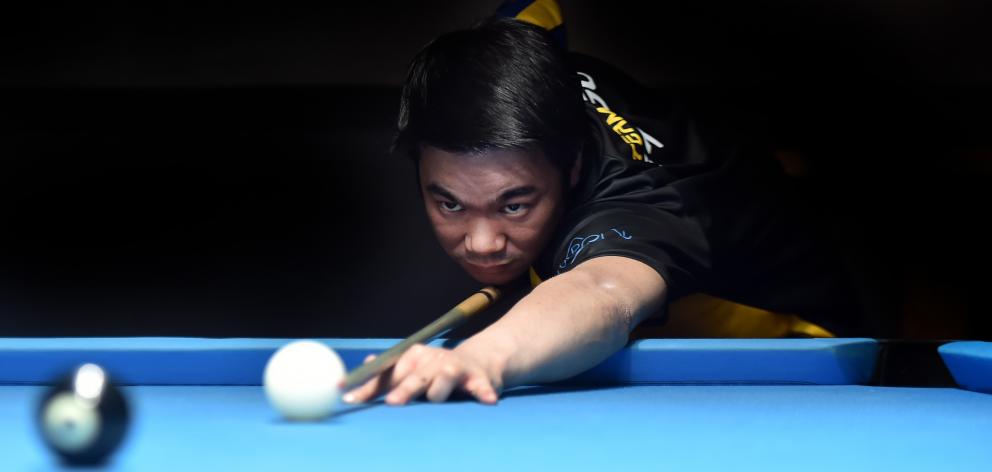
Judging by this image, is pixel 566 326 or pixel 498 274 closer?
pixel 566 326

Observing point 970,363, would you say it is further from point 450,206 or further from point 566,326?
point 450,206

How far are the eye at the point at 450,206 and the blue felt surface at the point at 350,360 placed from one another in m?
0.68

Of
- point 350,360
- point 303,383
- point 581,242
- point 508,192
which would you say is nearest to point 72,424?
point 303,383

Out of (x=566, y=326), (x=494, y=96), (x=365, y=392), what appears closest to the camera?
(x=365, y=392)

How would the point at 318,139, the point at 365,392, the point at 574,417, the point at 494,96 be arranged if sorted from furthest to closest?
the point at 318,139 → the point at 494,96 → the point at 365,392 → the point at 574,417

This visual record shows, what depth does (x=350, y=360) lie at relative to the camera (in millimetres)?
1969

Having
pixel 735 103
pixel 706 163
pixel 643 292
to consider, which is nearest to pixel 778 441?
pixel 643 292

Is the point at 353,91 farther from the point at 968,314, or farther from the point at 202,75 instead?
the point at 968,314

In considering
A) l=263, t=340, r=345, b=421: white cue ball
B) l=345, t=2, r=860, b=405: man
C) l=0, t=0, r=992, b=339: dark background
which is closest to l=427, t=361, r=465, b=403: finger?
l=263, t=340, r=345, b=421: white cue ball

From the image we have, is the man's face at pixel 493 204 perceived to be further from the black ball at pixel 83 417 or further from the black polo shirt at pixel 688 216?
the black ball at pixel 83 417

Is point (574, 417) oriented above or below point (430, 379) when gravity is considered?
below

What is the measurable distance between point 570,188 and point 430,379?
111 cm

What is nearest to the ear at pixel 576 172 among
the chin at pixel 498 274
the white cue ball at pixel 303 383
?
the chin at pixel 498 274

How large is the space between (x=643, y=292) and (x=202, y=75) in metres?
2.99
